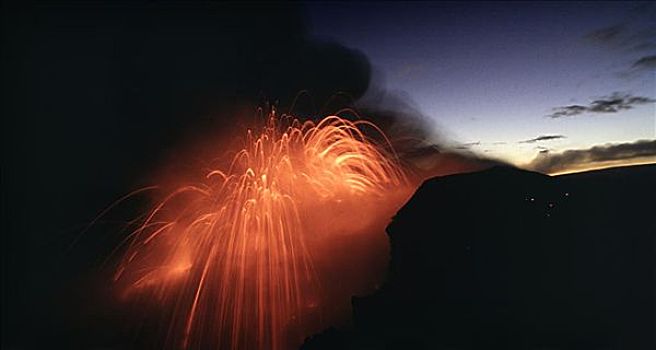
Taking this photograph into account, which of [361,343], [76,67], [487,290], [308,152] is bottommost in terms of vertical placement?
[361,343]

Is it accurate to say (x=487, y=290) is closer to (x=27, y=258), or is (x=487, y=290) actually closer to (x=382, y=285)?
(x=382, y=285)

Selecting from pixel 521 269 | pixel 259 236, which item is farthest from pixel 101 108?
pixel 521 269

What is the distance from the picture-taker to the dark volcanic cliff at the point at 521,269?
12.3 ft

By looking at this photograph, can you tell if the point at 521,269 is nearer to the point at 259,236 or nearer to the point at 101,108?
the point at 259,236

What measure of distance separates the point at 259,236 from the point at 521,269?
2704mm

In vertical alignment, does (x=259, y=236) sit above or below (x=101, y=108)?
below

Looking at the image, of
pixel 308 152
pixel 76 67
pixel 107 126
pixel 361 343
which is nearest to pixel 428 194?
pixel 308 152

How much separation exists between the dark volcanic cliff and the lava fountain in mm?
378

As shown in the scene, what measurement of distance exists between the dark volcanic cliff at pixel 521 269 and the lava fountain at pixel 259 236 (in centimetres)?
38

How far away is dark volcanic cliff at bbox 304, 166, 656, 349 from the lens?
3750 mm

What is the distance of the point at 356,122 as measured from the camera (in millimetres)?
3971

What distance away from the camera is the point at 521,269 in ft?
13.0

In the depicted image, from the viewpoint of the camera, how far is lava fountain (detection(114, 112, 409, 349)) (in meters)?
3.83

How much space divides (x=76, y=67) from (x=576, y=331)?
5.47 metres
